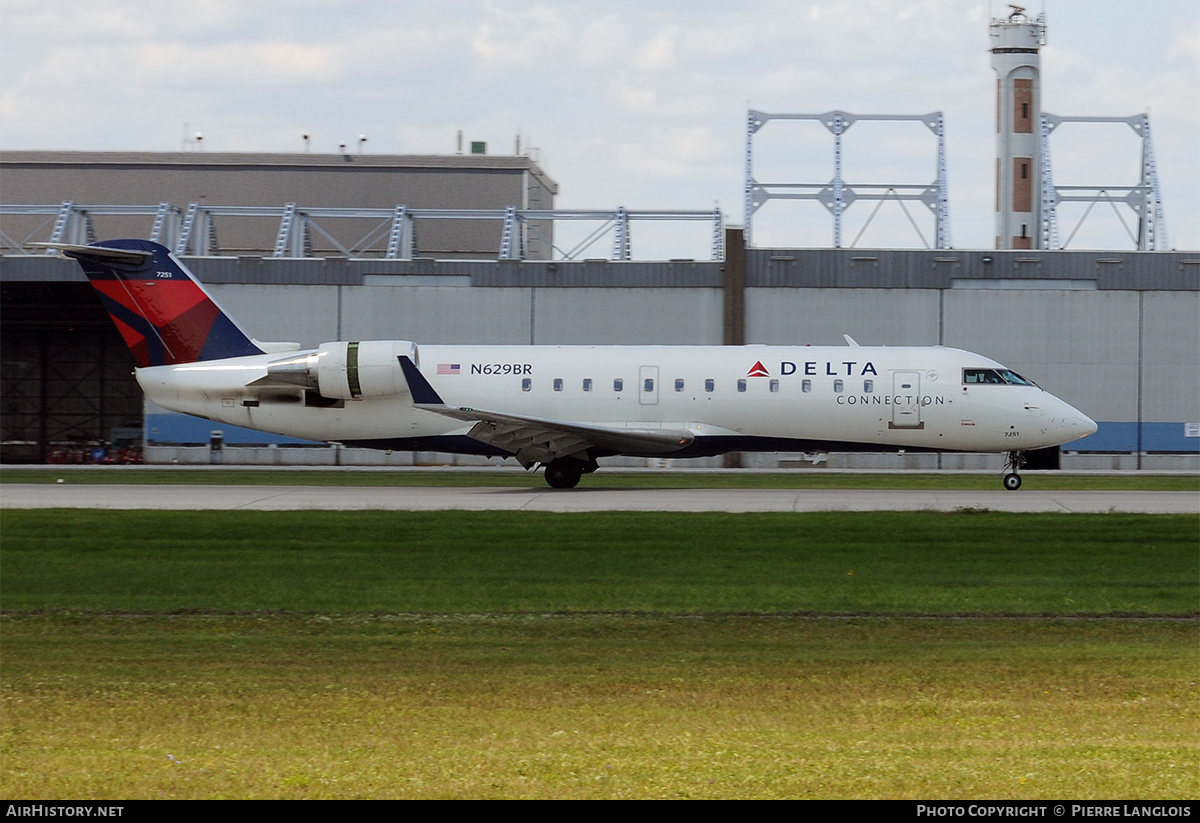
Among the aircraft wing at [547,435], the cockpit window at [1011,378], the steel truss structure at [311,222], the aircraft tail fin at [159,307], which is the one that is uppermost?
the steel truss structure at [311,222]

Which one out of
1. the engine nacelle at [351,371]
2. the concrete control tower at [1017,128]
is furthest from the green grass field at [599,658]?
the concrete control tower at [1017,128]

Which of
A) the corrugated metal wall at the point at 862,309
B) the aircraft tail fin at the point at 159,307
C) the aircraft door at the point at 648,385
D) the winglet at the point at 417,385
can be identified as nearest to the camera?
the winglet at the point at 417,385

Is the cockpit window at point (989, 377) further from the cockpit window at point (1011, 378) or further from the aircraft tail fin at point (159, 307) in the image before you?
the aircraft tail fin at point (159, 307)

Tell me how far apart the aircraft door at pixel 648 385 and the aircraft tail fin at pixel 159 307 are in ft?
32.0

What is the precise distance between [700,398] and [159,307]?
42.8ft

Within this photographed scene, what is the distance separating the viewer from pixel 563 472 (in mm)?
30672

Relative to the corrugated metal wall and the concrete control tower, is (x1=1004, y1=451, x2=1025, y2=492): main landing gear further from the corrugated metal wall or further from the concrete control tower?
the concrete control tower

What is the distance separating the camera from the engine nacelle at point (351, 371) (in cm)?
3027

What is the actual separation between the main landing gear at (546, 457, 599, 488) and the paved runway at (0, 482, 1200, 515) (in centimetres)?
32

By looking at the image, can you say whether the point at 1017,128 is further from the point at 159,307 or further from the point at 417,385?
the point at 159,307

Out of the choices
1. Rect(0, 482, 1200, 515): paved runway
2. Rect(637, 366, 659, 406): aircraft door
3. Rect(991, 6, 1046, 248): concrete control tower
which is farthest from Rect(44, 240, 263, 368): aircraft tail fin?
Rect(991, 6, 1046, 248): concrete control tower

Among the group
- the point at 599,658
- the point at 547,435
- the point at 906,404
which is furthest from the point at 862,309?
the point at 599,658

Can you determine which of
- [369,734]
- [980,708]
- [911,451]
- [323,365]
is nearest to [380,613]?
[369,734]

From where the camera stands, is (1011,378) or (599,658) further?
(1011,378)
